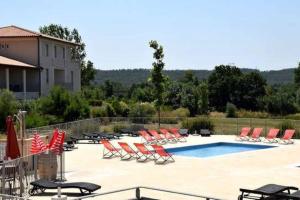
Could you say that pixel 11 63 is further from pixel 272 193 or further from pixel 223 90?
pixel 223 90

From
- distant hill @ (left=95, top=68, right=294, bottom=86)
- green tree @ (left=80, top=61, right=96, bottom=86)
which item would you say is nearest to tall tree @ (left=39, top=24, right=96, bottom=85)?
green tree @ (left=80, top=61, right=96, bottom=86)

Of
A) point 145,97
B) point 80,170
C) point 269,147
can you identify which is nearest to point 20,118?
point 80,170

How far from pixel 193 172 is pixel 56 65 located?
32230 millimetres

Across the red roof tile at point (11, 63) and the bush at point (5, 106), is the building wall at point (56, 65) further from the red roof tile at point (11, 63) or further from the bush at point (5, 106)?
the bush at point (5, 106)

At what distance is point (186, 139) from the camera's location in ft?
101

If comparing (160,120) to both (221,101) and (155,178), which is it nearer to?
(155,178)

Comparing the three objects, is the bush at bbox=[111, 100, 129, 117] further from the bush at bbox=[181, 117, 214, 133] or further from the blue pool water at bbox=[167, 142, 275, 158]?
the blue pool water at bbox=[167, 142, 275, 158]

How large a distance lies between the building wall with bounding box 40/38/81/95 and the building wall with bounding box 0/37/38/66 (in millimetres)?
723

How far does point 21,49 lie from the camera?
149 feet

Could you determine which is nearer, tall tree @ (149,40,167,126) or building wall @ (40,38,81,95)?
tall tree @ (149,40,167,126)

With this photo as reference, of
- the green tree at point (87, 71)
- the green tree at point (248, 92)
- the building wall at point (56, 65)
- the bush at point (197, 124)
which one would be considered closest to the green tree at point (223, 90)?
the green tree at point (248, 92)

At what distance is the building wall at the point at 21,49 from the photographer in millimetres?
44906

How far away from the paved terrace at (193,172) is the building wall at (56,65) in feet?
75.3

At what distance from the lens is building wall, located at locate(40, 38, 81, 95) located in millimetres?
46094
